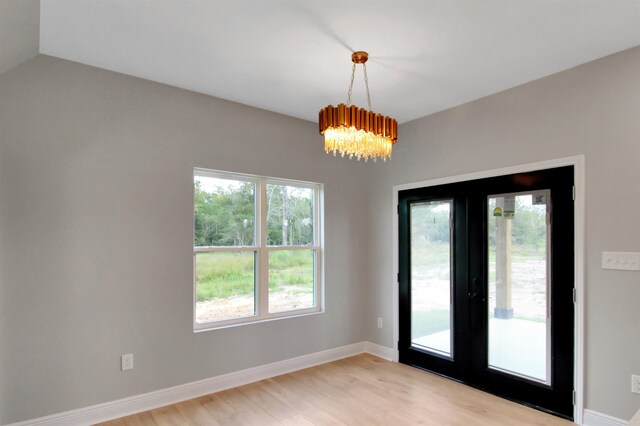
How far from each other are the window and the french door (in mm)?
1129

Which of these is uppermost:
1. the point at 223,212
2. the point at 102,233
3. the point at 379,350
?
the point at 223,212

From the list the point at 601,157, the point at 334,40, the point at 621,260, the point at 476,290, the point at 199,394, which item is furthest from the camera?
the point at 476,290

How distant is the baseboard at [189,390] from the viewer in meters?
2.70

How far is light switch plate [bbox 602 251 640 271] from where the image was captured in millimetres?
2586

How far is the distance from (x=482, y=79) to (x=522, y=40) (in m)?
0.63

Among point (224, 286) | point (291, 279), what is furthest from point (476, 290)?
point (224, 286)

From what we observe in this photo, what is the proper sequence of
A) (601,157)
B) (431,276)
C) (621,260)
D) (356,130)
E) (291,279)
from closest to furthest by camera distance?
(356,130), (621,260), (601,157), (431,276), (291,279)

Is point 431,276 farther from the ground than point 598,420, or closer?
Result: farther from the ground

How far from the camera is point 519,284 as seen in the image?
324 cm

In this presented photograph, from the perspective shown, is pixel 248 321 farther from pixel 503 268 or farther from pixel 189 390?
pixel 503 268

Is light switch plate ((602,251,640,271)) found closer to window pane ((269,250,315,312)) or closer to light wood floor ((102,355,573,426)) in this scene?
light wood floor ((102,355,573,426))

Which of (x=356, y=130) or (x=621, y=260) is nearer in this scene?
(x=356, y=130)

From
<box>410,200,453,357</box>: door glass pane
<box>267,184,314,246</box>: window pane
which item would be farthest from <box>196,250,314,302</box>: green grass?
<box>410,200,453,357</box>: door glass pane

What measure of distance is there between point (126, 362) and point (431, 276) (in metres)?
3.06
